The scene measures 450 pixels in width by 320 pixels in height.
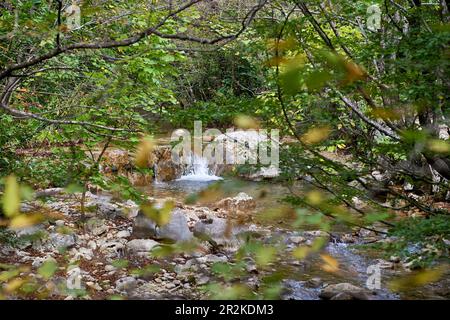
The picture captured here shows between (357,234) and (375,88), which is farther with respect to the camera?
(357,234)

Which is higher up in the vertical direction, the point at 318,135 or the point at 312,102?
the point at 312,102

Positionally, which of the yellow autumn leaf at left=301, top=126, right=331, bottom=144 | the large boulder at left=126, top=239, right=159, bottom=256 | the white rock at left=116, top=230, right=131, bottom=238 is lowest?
the large boulder at left=126, top=239, right=159, bottom=256

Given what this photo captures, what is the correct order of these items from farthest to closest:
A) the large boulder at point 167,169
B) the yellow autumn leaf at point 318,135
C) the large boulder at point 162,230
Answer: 1. the large boulder at point 167,169
2. the large boulder at point 162,230
3. the yellow autumn leaf at point 318,135

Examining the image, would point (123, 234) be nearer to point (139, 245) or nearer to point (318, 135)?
point (139, 245)

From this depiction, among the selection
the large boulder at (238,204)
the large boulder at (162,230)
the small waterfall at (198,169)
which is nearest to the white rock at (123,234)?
the large boulder at (162,230)

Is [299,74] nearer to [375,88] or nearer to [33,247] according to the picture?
[375,88]

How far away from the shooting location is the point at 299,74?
751mm

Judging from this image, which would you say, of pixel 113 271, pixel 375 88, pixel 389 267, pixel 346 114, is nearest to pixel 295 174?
pixel 375 88

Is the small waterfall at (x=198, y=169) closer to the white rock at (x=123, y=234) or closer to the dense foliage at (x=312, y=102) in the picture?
the white rock at (x=123, y=234)

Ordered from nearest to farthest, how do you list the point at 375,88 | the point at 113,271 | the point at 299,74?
the point at 299,74, the point at 375,88, the point at 113,271

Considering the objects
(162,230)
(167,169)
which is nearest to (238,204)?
(162,230)

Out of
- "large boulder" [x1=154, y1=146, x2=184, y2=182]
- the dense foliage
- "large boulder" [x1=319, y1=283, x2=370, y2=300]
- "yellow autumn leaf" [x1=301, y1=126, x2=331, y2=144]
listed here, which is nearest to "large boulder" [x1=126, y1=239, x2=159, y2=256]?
the dense foliage

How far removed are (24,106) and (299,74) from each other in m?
5.26

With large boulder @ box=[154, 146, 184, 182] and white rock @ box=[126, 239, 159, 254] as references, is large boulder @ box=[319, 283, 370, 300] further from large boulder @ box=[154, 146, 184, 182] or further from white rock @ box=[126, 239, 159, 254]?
large boulder @ box=[154, 146, 184, 182]
